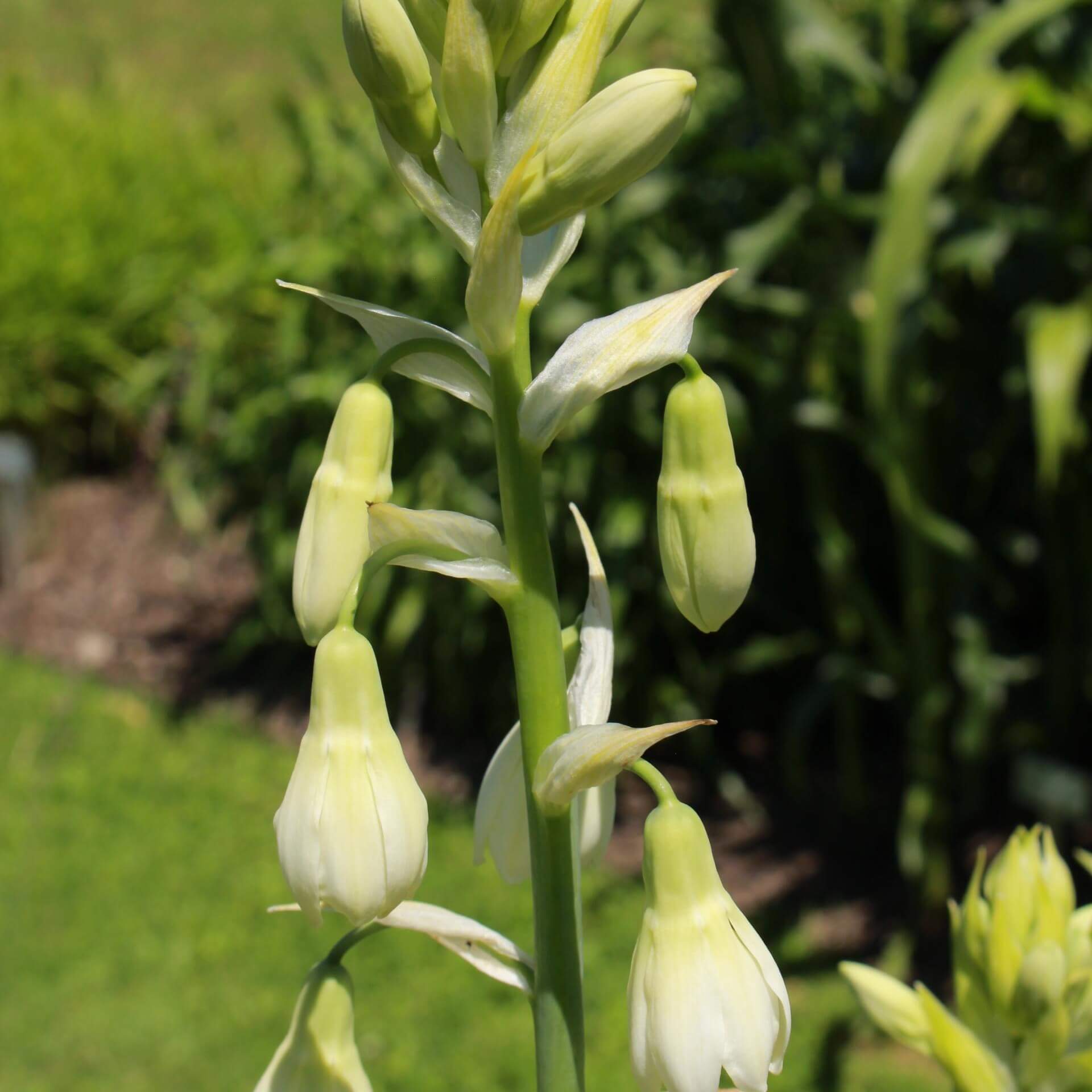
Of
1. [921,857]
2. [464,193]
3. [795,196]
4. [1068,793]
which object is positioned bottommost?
[921,857]

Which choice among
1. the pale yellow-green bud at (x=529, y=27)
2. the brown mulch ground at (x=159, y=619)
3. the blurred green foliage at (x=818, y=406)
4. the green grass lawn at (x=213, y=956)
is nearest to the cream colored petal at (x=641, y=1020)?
the pale yellow-green bud at (x=529, y=27)

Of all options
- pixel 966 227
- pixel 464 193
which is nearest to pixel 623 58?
pixel 966 227

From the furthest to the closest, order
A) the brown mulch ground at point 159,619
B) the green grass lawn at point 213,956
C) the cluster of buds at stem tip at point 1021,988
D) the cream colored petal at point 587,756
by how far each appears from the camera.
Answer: the brown mulch ground at point 159,619
the green grass lawn at point 213,956
the cluster of buds at stem tip at point 1021,988
the cream colored petal at point 587,756

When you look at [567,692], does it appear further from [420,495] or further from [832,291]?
[420,495]

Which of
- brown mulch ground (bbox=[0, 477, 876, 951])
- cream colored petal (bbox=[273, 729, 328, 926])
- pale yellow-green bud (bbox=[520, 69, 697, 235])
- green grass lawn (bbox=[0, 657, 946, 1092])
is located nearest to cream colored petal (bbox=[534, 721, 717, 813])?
cream colored petal (bbox=[273, 729, 328, 926])

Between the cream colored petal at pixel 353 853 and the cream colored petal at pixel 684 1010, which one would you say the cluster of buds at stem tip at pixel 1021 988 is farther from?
the cream colored petal at pixel 353 853

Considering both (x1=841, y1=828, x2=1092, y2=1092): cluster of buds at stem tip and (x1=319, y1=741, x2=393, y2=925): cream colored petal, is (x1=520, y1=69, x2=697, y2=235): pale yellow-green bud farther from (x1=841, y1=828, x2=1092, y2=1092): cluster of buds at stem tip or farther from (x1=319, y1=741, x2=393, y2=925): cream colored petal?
(x1=841, y1=828, x2=1092, y2=1092): cluster of buds at stem tip
